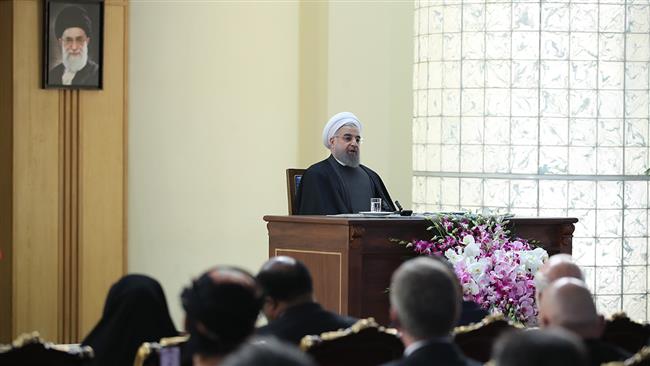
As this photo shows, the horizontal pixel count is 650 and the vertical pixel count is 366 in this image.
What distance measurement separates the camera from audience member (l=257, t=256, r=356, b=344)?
14.1 feet

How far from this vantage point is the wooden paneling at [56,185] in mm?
9039

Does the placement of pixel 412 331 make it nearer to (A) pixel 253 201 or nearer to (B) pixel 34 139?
(B) pixel 34 139

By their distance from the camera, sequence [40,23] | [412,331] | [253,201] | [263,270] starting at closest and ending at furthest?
[412,331], [263,270], [40,23], [253,201]

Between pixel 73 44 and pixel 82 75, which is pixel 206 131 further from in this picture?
pixel 73 44

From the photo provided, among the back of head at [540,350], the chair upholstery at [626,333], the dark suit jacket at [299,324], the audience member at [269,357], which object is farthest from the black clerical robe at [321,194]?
the audience member at [269,357]

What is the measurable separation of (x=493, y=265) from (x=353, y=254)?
0.86 meters

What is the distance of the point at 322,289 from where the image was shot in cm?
716

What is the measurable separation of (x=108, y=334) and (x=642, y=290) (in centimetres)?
650

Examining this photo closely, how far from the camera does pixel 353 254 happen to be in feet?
23.1

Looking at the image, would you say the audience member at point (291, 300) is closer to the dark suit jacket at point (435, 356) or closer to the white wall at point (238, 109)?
the dark suit jacket at point (435, 356)

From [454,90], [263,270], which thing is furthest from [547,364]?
[454,90]

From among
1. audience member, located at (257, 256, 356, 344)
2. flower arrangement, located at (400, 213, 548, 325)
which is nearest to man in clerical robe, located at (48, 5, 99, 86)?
flower arrangement, located at (400, 213, 548, 325)

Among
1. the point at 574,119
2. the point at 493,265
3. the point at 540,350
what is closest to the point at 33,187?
the point at 493,265

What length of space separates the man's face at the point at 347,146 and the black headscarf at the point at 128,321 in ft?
14.2
